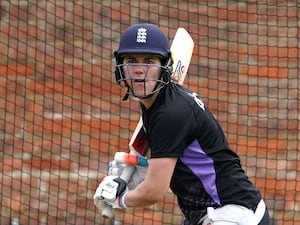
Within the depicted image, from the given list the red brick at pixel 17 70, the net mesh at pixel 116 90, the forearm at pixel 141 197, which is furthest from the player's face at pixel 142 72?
the red brick at pixel 17 70

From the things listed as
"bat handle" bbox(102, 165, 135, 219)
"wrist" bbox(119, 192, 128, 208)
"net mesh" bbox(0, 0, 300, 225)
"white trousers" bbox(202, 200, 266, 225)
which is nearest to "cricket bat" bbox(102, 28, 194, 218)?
"bat handle" bbox(102, 165, 135, 219)

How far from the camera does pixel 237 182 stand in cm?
341

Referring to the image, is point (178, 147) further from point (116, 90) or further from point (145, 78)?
point (116, 90)

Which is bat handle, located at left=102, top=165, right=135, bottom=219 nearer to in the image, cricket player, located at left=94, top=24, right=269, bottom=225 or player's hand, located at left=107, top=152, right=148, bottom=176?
player's hand, located at left=107, top=152, right=148, bottom=176

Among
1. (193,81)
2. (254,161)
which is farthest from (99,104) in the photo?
(254,161)

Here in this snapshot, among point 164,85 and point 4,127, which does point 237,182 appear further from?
point 4,127

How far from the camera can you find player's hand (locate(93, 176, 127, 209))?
349cm

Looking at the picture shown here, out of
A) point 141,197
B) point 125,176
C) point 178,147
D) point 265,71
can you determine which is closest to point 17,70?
point 265,71

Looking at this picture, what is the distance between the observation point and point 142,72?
331cm

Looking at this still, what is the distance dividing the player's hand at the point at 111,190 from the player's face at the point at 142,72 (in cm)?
38

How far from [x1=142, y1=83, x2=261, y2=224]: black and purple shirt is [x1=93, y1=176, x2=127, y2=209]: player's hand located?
192mm

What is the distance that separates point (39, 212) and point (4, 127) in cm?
51

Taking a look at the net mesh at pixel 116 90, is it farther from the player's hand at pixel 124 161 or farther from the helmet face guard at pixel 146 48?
the helmet face guard at pixel 146 48

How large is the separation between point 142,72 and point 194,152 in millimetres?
324
